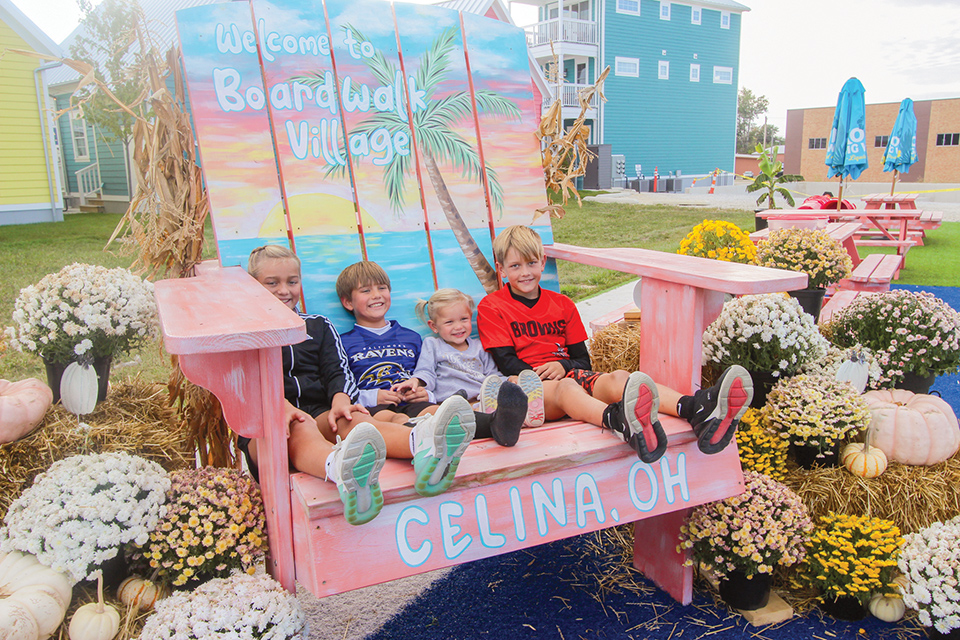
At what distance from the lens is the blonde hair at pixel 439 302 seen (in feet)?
7.98

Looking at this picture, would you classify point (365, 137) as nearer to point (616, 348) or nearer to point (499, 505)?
point (616, 348)

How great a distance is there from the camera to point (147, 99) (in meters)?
2.17

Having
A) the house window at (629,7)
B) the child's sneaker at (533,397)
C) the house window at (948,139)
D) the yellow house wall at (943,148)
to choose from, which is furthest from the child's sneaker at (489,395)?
the house window at (948,139)

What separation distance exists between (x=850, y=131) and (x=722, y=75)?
62.4 feet

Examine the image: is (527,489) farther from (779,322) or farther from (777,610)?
(779,322)

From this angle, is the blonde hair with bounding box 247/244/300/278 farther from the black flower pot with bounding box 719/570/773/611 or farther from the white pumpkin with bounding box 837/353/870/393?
the white pumpkin with bounding box 837/353/870/393

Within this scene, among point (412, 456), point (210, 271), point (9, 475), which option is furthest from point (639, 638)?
point (9, 475)

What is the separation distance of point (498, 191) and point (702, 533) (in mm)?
1503

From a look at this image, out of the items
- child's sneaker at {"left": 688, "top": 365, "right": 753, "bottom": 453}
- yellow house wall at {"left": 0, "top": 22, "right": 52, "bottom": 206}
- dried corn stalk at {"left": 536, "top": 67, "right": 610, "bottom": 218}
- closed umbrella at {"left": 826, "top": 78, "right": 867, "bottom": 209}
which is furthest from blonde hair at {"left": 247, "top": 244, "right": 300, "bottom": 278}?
yellow house wall at {"left": 0, "top": 22, "right": 52, "bottom": 206}

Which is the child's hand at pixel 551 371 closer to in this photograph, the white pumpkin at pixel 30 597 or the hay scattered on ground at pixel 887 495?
the hay scattered on ground at pixel 887 495

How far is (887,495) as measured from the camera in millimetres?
2193

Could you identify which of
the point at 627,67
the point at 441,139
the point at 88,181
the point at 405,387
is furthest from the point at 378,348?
the point at 627,67

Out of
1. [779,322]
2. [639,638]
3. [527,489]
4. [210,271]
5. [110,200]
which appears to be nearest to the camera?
[527,489]

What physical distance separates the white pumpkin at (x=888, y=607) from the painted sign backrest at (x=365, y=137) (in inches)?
63.6
